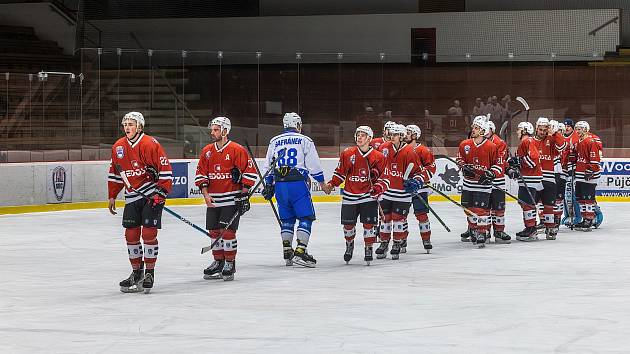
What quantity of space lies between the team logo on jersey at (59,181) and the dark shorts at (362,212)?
7786 millimetres

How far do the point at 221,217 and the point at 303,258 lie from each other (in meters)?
1.16

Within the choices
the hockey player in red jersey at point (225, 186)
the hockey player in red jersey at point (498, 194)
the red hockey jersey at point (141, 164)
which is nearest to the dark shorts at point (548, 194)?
the hockey player in red jersey at point (498, 194)

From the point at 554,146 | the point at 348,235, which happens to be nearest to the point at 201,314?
the point at 348,235

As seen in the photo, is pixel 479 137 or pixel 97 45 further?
pixel 97 45

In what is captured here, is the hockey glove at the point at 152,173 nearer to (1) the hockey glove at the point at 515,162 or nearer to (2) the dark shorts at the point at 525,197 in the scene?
(1) the hockey glove at the point at 515,162

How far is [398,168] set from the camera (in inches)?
408

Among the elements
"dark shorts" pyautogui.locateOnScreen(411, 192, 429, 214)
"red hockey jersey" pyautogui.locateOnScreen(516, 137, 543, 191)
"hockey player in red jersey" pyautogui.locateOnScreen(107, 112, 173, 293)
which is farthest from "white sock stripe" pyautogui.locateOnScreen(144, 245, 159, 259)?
"red hockey jersey" pyautogui.locateOnScreen(516, 137, 543, 191)

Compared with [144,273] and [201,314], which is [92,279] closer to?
[144,273]

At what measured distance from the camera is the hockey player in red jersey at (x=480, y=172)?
11367 mm

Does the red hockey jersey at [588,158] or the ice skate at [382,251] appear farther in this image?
the red hockey jersey at [588,158]

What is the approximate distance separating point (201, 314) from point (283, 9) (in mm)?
17930

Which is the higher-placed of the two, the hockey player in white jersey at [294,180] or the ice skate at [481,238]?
the hockey player in white jersey at [294,180]

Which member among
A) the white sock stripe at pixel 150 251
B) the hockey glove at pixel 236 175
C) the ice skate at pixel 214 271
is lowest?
the ice skate at pixel 214 271

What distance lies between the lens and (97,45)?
22.4 metres
